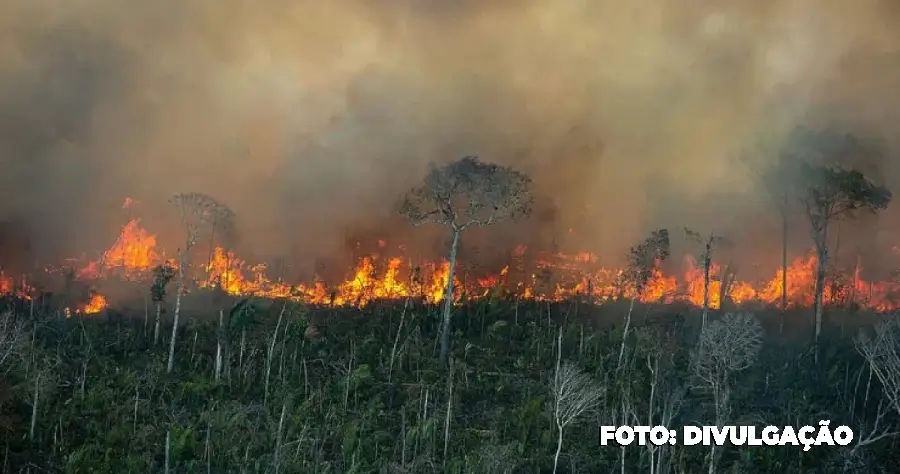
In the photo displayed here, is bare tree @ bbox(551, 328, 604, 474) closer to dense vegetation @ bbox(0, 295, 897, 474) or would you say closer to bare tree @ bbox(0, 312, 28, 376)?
dense vegetation @ bbox(0, 295, 897, 474)

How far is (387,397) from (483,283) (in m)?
32.3

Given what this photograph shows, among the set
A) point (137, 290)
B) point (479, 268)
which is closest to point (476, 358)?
point (479, 268)

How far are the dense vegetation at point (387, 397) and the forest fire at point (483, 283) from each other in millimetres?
10172

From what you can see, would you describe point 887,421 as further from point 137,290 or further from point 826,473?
point 137,290

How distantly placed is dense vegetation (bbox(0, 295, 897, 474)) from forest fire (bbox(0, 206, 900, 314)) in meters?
10.2

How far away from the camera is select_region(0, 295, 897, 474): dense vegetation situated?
41.4 meters

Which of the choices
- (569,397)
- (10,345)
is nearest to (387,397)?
(569,397)

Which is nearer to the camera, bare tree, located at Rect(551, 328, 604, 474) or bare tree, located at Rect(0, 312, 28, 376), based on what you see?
bare tree, located at Rect(551, 328, 604, 474)

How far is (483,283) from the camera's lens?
268 ft

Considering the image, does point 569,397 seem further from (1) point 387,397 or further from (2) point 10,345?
(2) point 10,345

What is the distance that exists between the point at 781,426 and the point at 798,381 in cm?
824

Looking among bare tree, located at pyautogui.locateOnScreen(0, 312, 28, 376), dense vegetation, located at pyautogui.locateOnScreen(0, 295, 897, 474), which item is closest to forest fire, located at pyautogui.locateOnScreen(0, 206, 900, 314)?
dense vegetation, located at pyautogui.locateOnScreen(0, 295, 897, 474)

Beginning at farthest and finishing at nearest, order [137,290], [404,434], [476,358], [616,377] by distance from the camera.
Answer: [137,290], [476,358], [616,377], [404,434]

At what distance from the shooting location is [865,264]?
8300 cm
